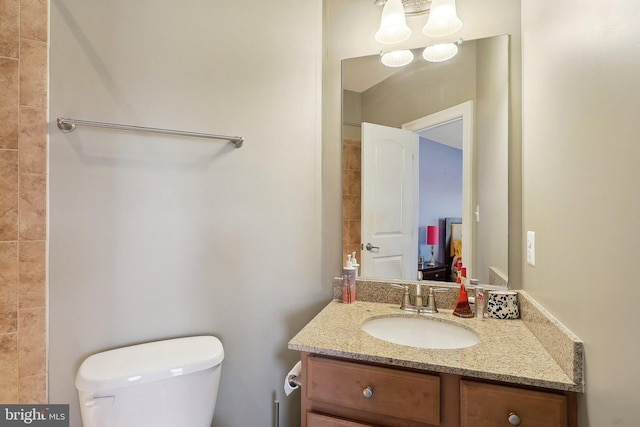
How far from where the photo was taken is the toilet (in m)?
1.00

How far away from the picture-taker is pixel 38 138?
44.3 inches

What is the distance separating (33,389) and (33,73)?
1.17 meters

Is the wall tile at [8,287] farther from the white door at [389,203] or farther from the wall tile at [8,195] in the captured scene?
the white door at [389,203]

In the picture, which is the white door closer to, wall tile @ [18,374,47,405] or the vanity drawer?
the vanity drawer

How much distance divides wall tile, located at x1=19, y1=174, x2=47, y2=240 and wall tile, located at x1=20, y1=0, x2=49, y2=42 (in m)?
0.52

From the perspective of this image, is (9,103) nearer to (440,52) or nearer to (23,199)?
(23,199)

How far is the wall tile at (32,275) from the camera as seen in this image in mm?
1112

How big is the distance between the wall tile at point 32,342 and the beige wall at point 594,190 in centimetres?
171

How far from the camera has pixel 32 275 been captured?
44.2 inches

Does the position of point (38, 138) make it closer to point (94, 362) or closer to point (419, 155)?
point (94, 362)

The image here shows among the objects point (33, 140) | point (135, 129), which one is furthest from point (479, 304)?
point (33, 140)

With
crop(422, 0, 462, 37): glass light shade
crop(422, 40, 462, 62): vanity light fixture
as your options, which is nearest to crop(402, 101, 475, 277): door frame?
crop(422, 40, 462, 62): vanity light fixture

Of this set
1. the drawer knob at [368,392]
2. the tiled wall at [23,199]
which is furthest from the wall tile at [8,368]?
the drawer knob at [368,392]

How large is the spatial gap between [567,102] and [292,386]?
1291mm
